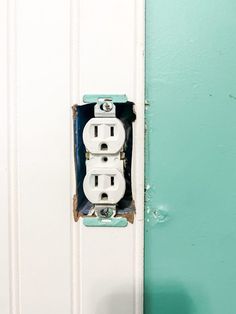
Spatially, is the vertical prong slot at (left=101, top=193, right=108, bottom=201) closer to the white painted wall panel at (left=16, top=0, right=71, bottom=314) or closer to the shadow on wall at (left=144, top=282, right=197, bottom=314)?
the white painted wall panel at (left=16, top=0, right=71, bottom=314)

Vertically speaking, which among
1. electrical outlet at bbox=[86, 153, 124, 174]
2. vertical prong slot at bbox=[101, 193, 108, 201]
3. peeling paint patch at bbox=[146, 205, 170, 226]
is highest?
electrical outlet at bbox=[86, 153, 124, 174]

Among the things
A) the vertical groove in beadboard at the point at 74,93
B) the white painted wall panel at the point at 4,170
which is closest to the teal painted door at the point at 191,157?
the vertical groove in beadboard at the point at 74,93

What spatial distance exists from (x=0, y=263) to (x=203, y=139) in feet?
1.25

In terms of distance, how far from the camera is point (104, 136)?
50cm

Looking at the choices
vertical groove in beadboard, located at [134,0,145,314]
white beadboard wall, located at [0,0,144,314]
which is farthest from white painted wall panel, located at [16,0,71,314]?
vertical groove in beadboard, located at [134,0,145,314]

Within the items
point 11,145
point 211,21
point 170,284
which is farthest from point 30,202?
point 211,21

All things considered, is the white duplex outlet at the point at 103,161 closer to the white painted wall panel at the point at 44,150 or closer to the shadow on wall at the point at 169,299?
the white painted wall panel at the point at 44,150

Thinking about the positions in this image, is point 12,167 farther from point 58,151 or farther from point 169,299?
point 169,299

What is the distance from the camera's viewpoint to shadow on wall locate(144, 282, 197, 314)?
0.53 meters

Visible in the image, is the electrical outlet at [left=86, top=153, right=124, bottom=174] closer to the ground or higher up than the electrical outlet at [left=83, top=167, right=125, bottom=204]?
higher up

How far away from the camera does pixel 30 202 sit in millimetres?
524

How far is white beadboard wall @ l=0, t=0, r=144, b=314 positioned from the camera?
20.1 inches

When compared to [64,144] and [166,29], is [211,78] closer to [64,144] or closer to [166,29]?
[166,29]

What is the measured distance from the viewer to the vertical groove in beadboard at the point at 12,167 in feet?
1.70
